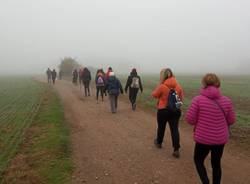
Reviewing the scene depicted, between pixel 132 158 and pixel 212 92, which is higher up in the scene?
pixel 212 92

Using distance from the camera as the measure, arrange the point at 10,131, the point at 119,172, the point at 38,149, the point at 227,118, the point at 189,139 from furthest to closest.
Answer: the point at 10,131, the point at 189,139, the point at 38,149, the point at 119,172, the point at 227,118

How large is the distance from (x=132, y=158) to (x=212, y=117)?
3.04m

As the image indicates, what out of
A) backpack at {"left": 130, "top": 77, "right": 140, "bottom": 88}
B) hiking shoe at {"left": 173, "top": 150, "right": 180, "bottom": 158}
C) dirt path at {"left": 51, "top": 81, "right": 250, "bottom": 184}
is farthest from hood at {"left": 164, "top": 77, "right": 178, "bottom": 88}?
backpack at {"left": 130, "top": 77, "right": 140, "bottom": 88}

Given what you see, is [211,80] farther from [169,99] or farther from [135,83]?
[135,83]

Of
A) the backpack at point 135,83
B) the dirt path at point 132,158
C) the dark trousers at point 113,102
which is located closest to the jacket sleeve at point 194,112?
the dirt path at point 132,158

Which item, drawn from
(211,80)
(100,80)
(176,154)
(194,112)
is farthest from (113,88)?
(211,80)

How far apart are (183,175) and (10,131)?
738cm

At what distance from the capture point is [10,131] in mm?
10641

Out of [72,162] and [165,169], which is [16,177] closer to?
[72,162]

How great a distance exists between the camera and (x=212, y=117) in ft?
16.0

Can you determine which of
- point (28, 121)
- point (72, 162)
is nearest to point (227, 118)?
point (72, 162)

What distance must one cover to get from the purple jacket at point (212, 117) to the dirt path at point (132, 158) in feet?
4.83

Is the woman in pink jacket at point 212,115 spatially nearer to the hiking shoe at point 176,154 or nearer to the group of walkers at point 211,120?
the group of walkers at point 211,120

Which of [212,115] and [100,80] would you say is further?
[100,80]
